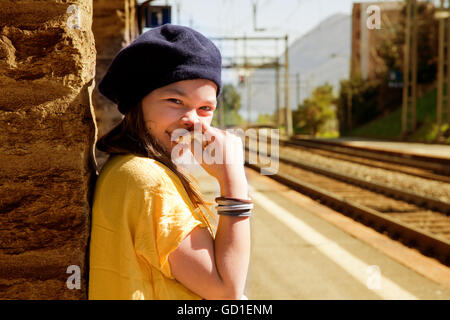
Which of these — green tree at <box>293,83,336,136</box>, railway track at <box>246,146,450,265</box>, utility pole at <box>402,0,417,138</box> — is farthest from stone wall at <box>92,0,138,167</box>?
green tree at <box>293,83,336,136</box>

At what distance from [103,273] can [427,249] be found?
5673 mm

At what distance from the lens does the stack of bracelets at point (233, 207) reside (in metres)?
1.25

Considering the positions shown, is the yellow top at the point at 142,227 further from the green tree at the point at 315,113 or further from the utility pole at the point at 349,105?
the utility pole at the point at 349,105

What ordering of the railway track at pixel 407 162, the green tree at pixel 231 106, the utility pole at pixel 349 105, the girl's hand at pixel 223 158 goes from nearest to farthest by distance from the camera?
1. the girl's hand at pixel 223 158
2. the railway track at pixel 407 162
3. the utility pole at pixel 349 105
4. the green tree at pixel 231 106

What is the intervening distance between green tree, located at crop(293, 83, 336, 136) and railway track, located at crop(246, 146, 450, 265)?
32.4 meters

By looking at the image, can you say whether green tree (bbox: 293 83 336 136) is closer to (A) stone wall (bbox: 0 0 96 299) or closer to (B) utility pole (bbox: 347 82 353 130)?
(B) utility pole (bbox: 347 82 353 130)

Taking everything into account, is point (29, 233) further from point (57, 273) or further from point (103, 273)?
point (103, 273)

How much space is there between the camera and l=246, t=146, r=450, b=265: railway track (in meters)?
6.35

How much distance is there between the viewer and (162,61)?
51.6 inches

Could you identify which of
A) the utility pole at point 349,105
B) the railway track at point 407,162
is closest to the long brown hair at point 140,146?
the railway track at point 407,162

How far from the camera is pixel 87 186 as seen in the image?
1427 mm
